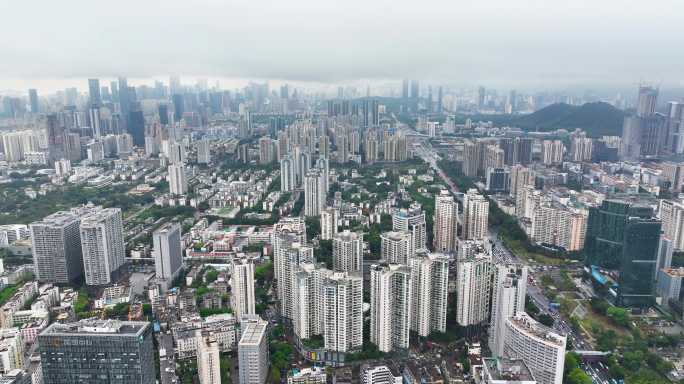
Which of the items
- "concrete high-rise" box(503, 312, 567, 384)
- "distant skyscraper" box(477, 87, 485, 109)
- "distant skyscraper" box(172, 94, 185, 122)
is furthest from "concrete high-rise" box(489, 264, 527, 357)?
"distant skyscraper" box(477, 87, 485, 109)

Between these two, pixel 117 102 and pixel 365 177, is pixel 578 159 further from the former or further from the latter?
pixel 117 102

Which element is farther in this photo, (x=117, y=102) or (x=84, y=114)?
(x=117, y=102)

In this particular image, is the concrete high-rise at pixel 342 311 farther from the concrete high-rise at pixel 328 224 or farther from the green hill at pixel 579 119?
the green hill at pixel 579 119

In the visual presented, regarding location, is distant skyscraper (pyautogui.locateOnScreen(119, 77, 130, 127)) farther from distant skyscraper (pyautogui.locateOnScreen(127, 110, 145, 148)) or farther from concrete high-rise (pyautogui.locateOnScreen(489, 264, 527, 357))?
concrete high-rise (pyautogui.locateOnScreen(489, 264, 527, 357))

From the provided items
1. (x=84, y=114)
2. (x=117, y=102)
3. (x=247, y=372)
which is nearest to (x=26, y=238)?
(x=247, y=372)

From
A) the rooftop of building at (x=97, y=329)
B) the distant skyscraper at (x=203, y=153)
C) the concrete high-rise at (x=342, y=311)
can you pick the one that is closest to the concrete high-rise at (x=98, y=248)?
the concrete high-rise at (x=342, y=311)

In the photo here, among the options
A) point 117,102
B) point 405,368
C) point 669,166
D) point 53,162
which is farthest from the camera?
point 117,102

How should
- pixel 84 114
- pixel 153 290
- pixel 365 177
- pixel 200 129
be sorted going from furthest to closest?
pixel 200 129 → pixel 84 114 → pixel 365 177 → pixel 153 290
